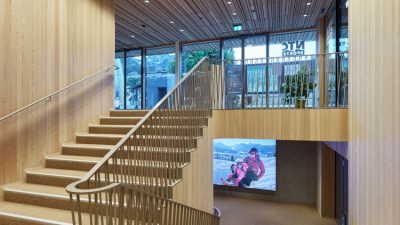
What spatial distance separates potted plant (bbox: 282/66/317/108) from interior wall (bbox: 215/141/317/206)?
13.3 feet

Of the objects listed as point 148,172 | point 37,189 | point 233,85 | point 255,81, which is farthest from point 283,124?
point 37,189

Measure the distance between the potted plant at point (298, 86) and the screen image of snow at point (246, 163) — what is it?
4225 mm

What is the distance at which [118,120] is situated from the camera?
5.17 metres

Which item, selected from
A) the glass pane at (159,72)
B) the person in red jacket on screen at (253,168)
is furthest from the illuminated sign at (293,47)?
the glass pane at (159,72)

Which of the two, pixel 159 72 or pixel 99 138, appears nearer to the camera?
pixel 99 138

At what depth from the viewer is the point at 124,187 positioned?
2148 mm

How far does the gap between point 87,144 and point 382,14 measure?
467 cm

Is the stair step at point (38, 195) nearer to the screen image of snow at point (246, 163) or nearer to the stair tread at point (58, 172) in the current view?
the stair tread at point (58, 172)

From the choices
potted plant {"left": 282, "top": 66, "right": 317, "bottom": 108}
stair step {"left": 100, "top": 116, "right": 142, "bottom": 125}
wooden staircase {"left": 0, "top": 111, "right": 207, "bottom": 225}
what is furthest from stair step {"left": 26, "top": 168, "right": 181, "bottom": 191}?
potted plant {"left": 282, "top": 66, "right": 317, "bottom": 108}

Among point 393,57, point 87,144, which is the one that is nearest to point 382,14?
point 393,57

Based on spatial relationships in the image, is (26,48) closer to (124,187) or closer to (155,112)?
(155,112)

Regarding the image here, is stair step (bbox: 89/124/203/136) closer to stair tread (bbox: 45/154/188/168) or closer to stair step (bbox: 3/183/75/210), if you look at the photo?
stair tread (bbox: 45/154/188/168)

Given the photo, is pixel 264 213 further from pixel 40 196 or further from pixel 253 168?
pixel 40 196

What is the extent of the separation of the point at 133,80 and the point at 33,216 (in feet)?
29.9
